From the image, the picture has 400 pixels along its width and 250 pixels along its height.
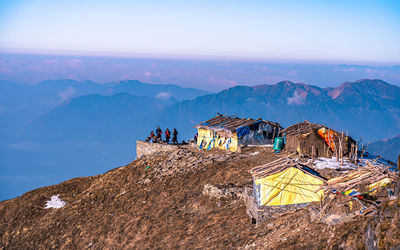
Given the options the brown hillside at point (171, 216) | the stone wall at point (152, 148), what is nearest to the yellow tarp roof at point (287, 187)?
the brown hillside at point (171, 216)

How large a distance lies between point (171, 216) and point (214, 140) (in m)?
13.0

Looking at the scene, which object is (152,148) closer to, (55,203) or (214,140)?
(214,140)

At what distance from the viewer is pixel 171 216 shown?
21.8 m

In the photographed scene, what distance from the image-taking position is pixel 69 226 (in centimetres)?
2469

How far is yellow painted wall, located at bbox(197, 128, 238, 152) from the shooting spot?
32219mm

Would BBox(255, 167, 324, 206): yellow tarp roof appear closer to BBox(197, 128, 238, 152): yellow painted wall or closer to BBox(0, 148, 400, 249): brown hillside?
BBox(0, 148, 400, 249): brown hillside

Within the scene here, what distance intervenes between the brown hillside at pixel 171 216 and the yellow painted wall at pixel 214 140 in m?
1.49

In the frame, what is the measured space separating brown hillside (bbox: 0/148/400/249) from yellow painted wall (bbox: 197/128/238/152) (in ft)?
4.88

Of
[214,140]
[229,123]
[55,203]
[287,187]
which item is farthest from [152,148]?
[287,187]

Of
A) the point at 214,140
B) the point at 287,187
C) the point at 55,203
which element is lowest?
the point at 55,203

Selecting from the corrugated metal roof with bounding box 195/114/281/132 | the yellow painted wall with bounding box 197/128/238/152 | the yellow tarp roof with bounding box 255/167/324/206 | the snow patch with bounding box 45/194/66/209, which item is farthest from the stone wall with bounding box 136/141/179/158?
the yellow tarp roof with bounding box 255/167/324/206

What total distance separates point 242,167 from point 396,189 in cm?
1291

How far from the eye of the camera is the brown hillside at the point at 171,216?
1320cm

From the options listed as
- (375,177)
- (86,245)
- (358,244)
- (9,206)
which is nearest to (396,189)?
(375,177)
